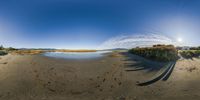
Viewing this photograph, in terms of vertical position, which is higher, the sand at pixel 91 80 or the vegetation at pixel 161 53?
the vegetation at pixel 161 53

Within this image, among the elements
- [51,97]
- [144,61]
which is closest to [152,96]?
[144,61]

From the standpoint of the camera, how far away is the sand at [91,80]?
684 cm

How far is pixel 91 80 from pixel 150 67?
4.01 metres

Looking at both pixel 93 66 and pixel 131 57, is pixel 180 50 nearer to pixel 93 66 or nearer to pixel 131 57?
pixel 131 57

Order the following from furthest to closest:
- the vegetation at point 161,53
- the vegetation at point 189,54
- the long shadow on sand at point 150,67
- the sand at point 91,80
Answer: the vegetation at point 189,54
the vegetation at point 161,53
the long shadow on sand at point 150,67
the sand at point 91,80

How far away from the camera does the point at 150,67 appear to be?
372 inches

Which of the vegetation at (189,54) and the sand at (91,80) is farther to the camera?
the vegetation at (189,54)

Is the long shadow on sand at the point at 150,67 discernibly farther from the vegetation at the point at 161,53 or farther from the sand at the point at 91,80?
the vegetation at the point at 161,53

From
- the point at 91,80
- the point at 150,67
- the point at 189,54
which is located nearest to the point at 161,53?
the point at 150,67

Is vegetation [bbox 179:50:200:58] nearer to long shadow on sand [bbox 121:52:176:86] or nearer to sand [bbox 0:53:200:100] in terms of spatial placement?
sand [bbox 0:53:200:100]

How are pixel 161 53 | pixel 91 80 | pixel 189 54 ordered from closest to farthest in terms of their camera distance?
pixel 91 80 < pixel 161 53 < pixel 189 54

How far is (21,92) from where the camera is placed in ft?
22.7

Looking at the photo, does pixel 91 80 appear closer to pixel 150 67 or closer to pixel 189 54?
pixel 150 67

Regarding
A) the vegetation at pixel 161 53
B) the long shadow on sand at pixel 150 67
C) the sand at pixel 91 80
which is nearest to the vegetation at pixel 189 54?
the sand at pixel 91 80
